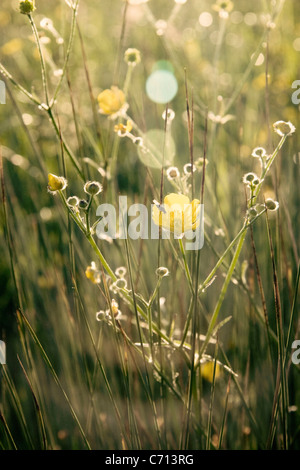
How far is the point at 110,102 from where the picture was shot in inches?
40.6

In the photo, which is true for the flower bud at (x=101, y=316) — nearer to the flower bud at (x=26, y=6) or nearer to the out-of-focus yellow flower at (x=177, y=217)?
the out-of-focus yellow flower at (x=177, y=217)

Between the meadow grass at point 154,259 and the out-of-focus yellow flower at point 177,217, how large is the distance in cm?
3

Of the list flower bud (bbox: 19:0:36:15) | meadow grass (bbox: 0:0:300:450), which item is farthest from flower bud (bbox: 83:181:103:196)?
flower bud (bbox: 19:0:36:15)

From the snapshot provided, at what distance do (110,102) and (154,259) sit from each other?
0.55m

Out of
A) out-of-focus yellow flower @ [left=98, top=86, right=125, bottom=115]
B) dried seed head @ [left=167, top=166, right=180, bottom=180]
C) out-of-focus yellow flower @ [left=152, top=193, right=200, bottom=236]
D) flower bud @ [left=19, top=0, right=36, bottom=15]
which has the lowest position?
out-of-focus yellow flower @ [left=152, top=193, right=200, bottom=236]

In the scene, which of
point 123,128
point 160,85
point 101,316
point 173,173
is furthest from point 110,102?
point 160,85

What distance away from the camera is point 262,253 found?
1367 millimetres

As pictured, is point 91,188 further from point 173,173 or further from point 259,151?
point 259,151

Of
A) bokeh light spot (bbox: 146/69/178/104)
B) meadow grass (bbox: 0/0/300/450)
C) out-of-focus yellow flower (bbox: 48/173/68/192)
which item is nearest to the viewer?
out-of-focus yellow flower (bbox: 48/173/68/192)

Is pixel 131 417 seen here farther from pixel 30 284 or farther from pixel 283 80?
pixel 283 80

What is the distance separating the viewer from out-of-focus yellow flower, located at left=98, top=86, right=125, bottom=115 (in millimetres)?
1013

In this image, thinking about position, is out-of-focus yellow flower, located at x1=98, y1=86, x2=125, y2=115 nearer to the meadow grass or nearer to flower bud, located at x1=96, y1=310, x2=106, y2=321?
the meadow grass

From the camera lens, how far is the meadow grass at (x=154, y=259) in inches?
31.5

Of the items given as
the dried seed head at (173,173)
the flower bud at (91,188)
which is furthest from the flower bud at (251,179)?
the flower bud at (91,188)
